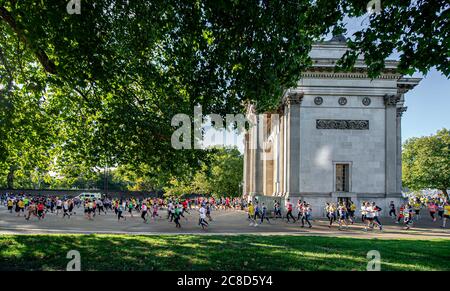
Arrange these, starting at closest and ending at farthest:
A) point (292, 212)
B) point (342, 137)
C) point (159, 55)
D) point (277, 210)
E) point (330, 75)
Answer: point (159, 55) < point (277, 210) < point (292, 212) < point (330, 75) < point (342, 137)

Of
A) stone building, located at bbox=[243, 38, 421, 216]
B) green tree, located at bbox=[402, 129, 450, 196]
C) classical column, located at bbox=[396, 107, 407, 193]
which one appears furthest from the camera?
green tree, located at bbox=[402, 129, 450, 196]

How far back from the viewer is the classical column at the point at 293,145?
3400 cm

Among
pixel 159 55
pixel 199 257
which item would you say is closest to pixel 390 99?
pixel 159 55

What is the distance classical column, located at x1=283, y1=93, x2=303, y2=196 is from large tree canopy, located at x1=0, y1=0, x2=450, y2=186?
71.5 ft

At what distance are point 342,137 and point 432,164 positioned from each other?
39.0 meters

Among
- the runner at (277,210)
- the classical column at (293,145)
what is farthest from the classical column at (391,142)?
the runner at (277,210)

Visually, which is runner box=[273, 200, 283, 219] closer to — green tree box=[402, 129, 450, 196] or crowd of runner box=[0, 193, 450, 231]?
crowd of runner box=[0, 193, 450, 231]

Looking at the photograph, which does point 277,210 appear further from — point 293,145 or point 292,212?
point 293,145

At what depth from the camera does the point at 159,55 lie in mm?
13969

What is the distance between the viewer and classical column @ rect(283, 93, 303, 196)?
112ft

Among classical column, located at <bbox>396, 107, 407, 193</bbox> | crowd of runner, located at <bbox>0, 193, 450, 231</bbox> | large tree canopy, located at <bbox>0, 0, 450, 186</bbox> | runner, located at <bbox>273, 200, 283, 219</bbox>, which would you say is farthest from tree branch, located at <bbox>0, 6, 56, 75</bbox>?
classical column, located at <bbox>396, 107, 407, 193</bbox>

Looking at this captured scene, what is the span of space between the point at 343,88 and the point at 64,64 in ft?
95.2
